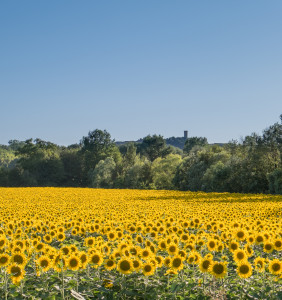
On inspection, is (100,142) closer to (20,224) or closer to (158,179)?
(158,179)

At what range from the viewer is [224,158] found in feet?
139

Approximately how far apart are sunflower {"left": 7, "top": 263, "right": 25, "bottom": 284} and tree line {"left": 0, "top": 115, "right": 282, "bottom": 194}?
2926cm

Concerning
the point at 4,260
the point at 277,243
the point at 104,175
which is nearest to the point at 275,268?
the point at 277,243

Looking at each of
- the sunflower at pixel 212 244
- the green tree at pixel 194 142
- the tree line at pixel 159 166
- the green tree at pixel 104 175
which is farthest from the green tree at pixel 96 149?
the sunflower at pixel 212 244

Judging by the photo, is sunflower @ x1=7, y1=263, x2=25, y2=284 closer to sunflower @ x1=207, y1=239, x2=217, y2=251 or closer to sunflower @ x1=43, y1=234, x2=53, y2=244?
sunflower @ x1=43, y1=234, x2=53, y2=244

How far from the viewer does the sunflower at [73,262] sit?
492 centimetres

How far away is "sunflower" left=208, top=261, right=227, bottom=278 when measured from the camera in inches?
179

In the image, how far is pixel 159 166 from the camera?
54.4 metres

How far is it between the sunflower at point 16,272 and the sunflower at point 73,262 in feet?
1.87

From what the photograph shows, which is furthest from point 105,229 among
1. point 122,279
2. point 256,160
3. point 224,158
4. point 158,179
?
point 158,179

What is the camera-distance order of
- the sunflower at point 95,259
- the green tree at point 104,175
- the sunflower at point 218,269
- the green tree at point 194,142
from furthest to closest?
the green tree at point 194,142
the green tree at point 104,175
the sunflower at point 95,259
the sunflower at point 218,269

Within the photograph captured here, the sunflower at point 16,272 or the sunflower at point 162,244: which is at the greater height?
the sunflower at point 162,244

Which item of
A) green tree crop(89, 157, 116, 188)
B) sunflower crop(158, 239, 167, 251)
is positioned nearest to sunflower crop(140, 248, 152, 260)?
sunflower crop(158, 239, 167, 251)

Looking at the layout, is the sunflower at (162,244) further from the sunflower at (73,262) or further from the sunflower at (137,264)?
the sunflower at (73,262)
